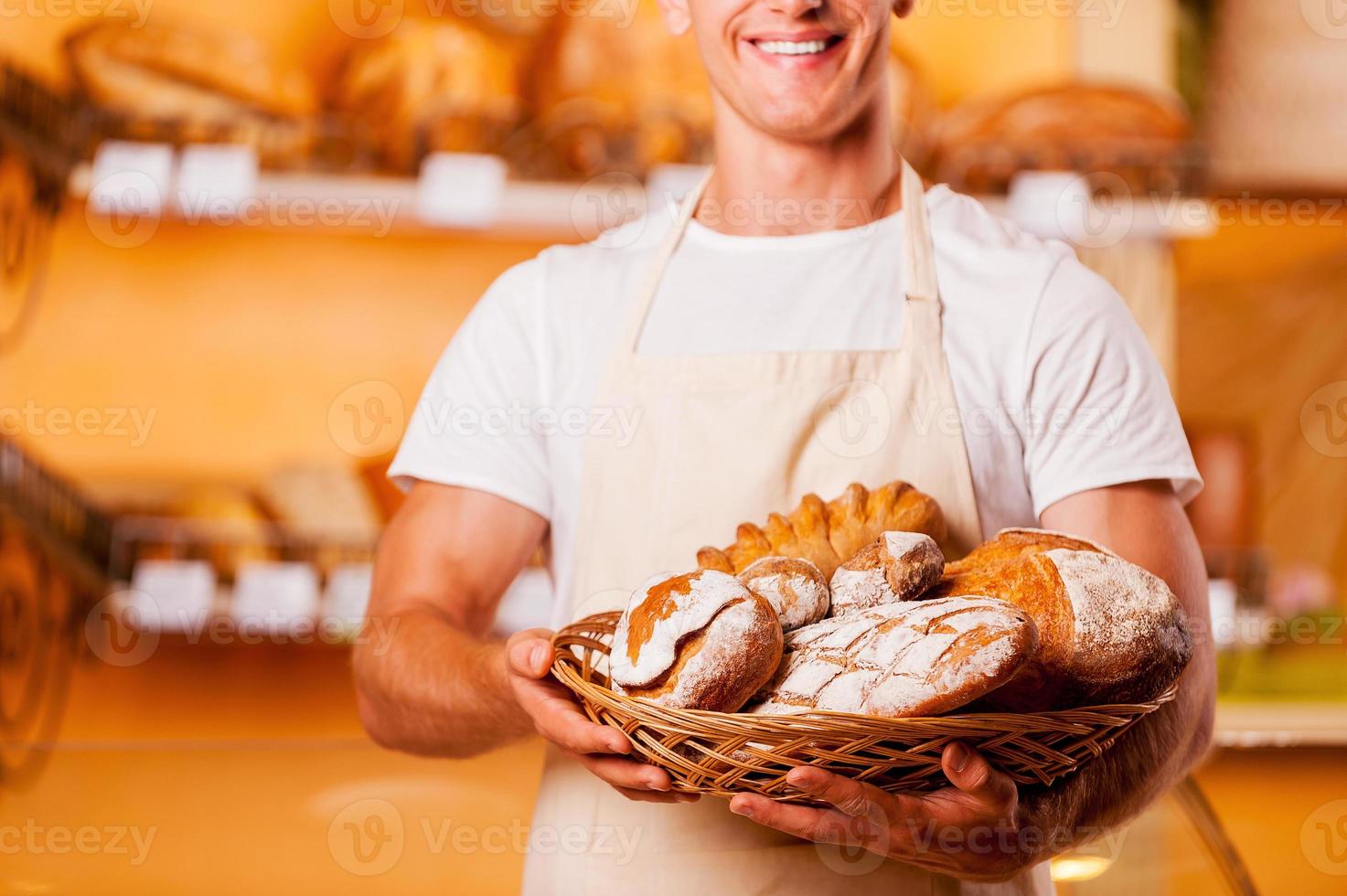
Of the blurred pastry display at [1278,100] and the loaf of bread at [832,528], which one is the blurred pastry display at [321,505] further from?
the blurred pastry display at [1278,100]

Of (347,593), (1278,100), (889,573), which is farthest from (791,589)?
(1278,100)

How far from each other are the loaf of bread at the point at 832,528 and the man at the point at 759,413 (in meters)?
0.12

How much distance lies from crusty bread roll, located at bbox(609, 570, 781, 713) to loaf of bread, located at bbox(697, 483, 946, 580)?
0.13m

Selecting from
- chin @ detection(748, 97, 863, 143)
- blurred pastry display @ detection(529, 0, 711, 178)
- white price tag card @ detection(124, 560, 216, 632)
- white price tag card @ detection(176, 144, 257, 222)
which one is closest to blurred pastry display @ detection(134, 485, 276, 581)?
white price tag card @ detection(124, 560, 216, 632)

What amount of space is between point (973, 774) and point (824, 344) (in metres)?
0.49

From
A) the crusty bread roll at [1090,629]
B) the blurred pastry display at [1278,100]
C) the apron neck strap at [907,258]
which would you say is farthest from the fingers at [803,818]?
the blurred pastry display at [1278,100]

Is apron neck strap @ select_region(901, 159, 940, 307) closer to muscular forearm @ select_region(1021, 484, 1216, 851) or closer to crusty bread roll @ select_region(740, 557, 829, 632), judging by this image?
muscular forearm @ select_region(1021, 484, 1216, 851)

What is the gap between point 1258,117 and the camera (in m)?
2.03

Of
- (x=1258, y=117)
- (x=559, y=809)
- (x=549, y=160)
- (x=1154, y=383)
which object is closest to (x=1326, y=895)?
(x=1154, y=383)

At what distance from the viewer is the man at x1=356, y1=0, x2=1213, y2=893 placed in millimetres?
1030

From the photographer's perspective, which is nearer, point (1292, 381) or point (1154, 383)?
point (1154, 383)

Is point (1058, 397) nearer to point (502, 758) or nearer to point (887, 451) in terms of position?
point (887, 451)

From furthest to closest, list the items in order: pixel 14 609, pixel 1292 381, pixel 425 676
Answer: pixel 1292 381, pixel 14 609, pixel 425 676

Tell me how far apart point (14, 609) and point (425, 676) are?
1.12m
